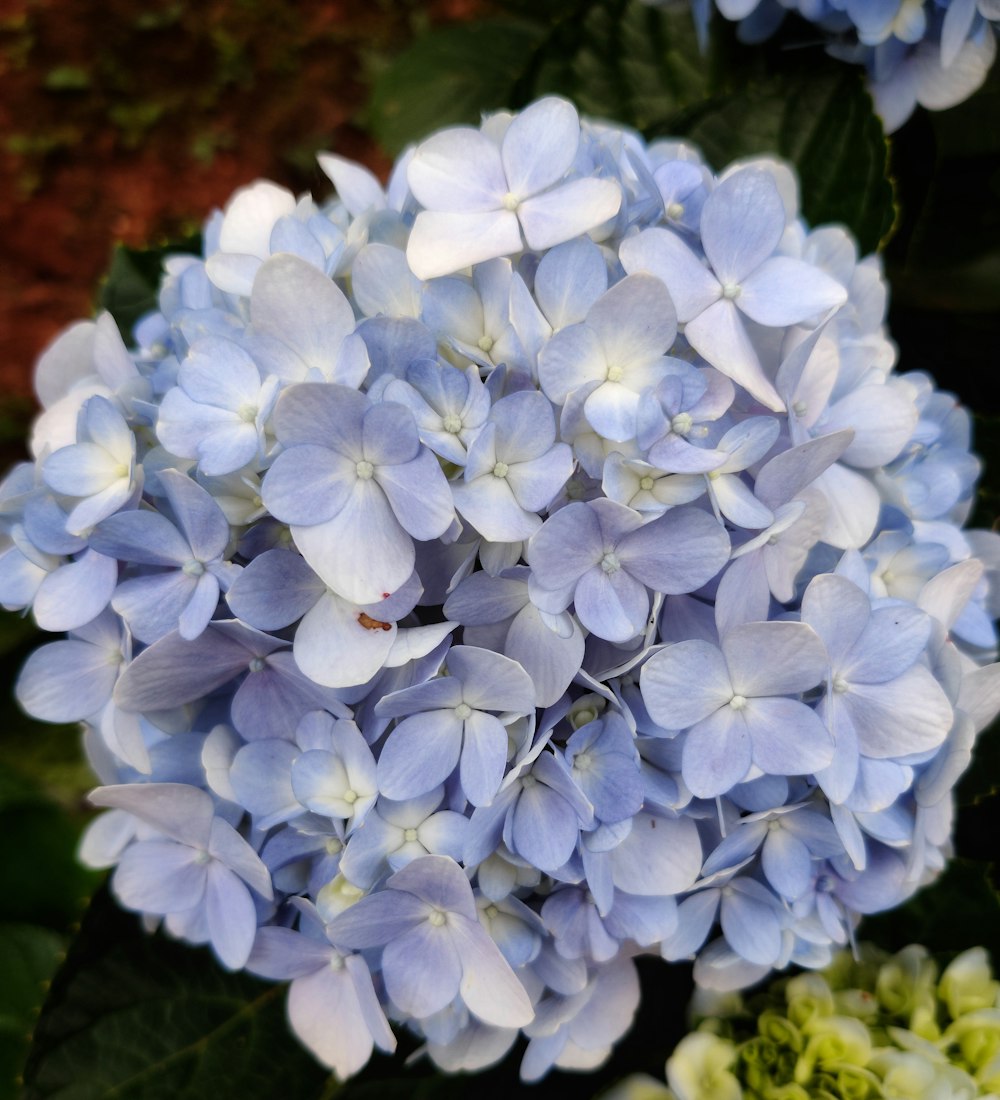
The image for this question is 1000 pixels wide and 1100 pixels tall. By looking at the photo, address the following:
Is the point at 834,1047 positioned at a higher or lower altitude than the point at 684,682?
lower

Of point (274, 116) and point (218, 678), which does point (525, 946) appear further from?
point (274, 116)

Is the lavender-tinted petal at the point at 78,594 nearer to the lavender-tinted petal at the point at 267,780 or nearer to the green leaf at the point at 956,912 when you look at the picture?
the lavender-tinted petal at the point at 267,780

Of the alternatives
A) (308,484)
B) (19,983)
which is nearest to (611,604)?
(308,484)

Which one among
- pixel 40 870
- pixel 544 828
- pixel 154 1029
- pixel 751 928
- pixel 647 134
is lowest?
pixel 40 870

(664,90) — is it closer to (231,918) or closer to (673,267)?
(673,267)

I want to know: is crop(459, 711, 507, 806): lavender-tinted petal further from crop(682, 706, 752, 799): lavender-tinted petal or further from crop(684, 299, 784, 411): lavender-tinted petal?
crop(684, 299, 784, 411): lavender-tinted petal

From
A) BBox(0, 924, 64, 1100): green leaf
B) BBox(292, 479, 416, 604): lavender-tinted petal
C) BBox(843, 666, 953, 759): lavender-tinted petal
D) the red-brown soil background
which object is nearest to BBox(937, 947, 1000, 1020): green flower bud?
BBox(843, 666, 953, 759): lavender-tinted petal
